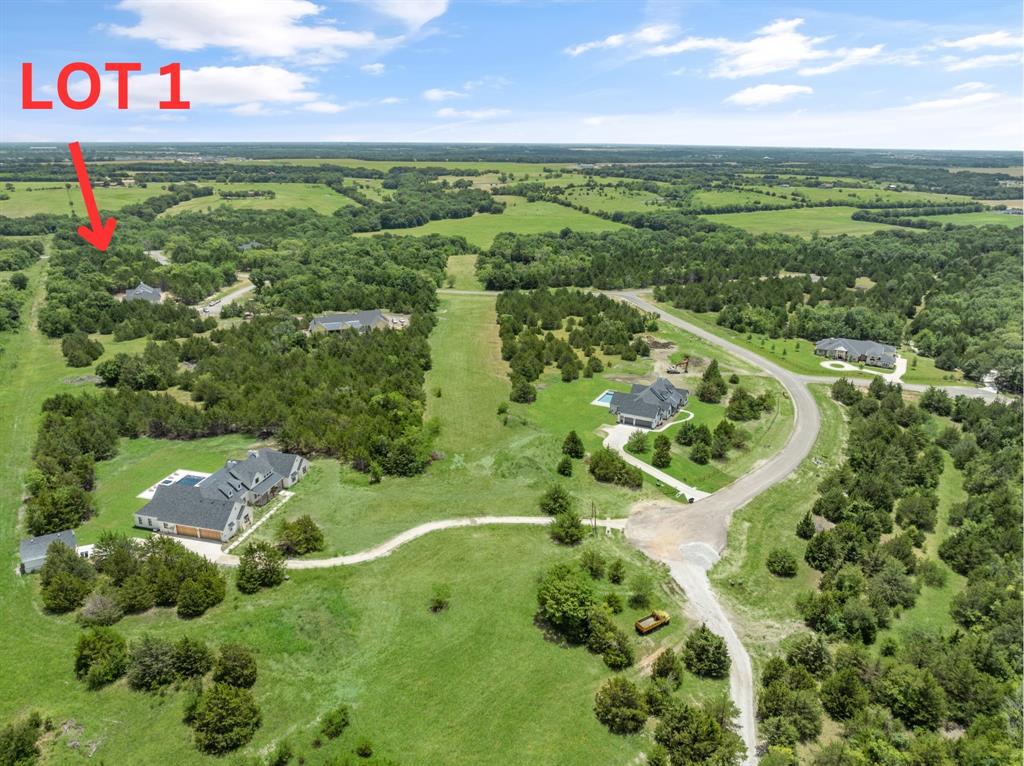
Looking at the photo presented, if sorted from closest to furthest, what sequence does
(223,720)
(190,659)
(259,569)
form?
1. (223,720)
2. (190,659)
3. (259,569)

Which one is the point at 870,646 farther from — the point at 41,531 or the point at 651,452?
the point at 41,531

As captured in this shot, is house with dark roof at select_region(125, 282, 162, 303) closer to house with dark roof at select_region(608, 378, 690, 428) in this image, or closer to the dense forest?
the dense forest

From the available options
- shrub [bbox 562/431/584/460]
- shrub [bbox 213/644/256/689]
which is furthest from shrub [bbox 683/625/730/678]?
shrub [bbox 562/431/584/460]

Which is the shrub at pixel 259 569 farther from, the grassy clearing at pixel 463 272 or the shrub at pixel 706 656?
the grassy clearing at pixel 463 272

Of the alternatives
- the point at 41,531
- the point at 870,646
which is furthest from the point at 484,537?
the point at 41,531

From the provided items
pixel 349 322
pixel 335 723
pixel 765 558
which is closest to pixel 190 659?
pixel 335 723

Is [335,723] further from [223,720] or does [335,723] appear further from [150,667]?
[150,667]
